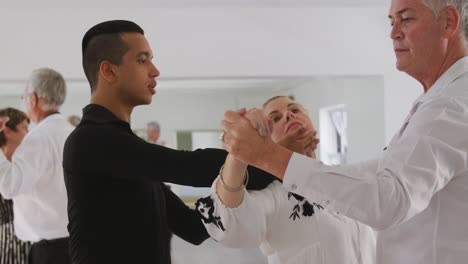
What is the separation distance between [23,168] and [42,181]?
0.48 feet

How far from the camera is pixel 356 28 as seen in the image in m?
5.97

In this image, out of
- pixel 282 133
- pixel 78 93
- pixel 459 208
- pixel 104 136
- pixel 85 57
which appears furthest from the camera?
pixel 78 93

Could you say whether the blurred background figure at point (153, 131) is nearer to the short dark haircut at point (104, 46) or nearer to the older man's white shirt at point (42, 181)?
the older man's white shirt at point (42, 181)

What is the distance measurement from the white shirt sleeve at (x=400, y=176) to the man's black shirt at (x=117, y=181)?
35 cm

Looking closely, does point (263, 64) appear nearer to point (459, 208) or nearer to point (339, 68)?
point (339, 68)

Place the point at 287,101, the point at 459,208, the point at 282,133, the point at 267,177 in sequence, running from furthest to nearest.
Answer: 1. the point at 287,101
2. the point at 282,133
3. the point at 267,177
4. the point at 459,208

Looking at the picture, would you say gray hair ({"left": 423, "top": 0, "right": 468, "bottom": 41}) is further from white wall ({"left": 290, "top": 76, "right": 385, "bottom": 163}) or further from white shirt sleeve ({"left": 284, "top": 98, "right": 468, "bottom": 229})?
white wall ({"left": 290, "top": 76, "right": 385, "bottom": 163})

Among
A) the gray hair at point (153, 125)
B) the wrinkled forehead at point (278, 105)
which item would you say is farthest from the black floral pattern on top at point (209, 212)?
the gray hair at point (153, 125)

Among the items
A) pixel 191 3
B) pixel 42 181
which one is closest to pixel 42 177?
pixel 42 181

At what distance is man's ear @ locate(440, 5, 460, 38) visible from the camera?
1.35 m

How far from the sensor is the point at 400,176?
114 centimetres

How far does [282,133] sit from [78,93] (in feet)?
12.7

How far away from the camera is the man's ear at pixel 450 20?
1.35 metres

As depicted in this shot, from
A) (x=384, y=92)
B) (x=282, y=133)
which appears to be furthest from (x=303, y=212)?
(x=384, y=92)
